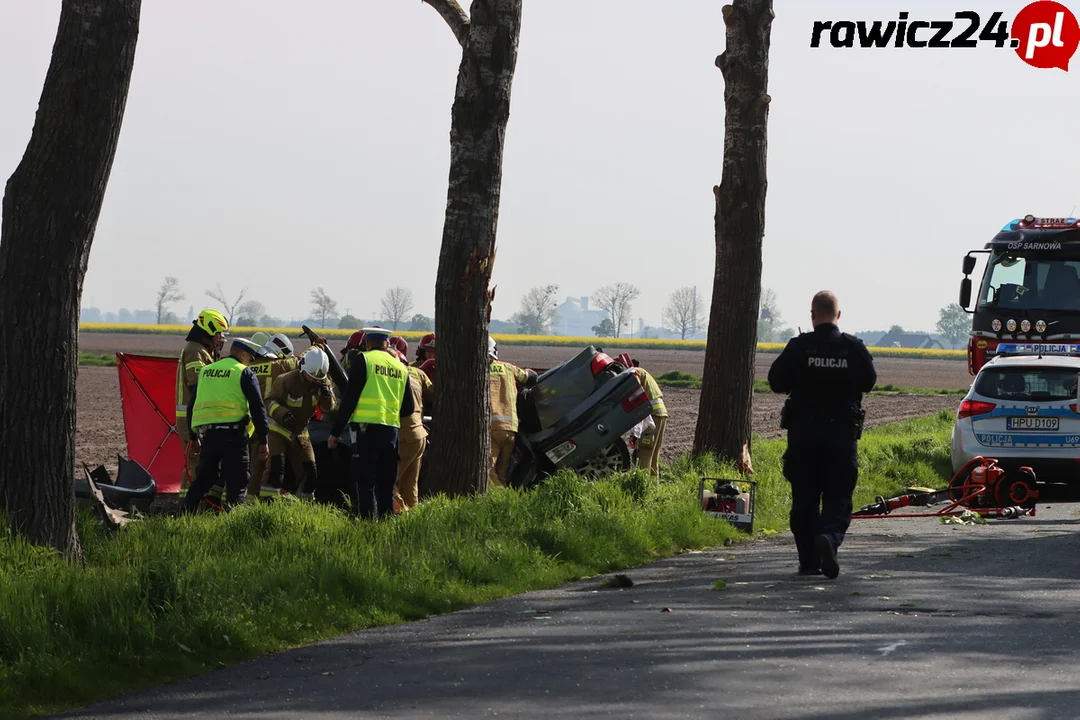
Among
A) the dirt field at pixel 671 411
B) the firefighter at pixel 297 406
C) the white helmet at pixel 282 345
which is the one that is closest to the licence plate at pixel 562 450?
the firefighter at pixel 297 406

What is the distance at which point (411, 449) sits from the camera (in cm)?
1344

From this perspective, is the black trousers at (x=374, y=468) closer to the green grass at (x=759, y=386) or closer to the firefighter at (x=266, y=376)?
the firefighter at (x=266, y=376)

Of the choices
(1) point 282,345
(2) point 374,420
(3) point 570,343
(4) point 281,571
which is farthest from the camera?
(3) point 570,343

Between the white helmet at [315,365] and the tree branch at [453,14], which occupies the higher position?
the tree branch at [453,14]

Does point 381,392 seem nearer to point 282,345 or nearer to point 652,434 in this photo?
point 282,345

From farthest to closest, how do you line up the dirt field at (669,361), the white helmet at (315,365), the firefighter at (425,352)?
the dirt field at (669,361)
the firefighter at (425,352)
the white helmet at (315,365)

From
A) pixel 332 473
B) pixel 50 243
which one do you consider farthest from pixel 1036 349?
pixel 50 243

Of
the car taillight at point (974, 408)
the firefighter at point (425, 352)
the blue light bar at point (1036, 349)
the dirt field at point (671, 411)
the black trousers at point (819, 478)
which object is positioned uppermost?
the blue light bar at point (1036, 349)

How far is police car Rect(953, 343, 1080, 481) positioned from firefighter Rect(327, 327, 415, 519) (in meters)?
6.92

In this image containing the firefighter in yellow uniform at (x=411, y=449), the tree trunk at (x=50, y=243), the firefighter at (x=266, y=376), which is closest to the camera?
the tree trunk at (x=50, y=243)

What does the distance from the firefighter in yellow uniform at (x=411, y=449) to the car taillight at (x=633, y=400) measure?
2058mm

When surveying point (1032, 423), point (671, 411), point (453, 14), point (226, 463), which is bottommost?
point (671, 411)

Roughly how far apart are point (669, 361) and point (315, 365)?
8331 centimetres

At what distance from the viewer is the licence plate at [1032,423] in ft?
52.4
